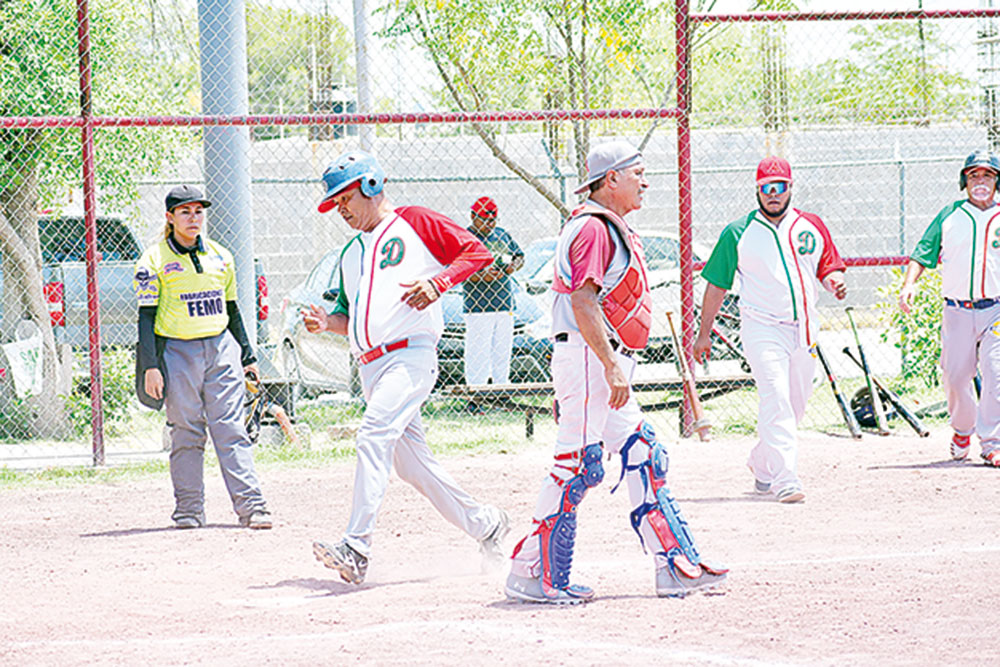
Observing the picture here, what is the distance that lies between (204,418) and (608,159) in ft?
11.1

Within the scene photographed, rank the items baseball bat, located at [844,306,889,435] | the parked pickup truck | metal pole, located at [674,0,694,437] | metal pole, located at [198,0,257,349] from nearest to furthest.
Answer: metal pole, located at [198,0,257,349]
metal pole, located at [674,0,694,437]
baseball bat, located at [844,306,889,435]
the parked pickup truck

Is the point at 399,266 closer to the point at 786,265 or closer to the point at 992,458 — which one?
the point at 786,265

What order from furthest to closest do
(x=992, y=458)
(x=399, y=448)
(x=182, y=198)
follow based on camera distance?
(x=992, y=458), (x=182, y=198), (x=399, y=448)

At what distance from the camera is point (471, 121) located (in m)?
10.2

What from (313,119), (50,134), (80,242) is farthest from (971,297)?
(80,242)

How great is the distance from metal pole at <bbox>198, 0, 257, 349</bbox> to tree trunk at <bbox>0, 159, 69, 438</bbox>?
213 centimetres

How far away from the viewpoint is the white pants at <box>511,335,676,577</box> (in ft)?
18.1

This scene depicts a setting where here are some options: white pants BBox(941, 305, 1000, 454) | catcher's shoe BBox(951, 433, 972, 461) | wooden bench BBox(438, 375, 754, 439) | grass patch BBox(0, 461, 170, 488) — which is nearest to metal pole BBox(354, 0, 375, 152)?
wooden bench BBox(438, 375, 754, 439)

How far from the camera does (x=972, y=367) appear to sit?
9438 millimetres

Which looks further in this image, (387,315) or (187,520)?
(187,520)

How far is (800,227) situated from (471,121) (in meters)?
2.99

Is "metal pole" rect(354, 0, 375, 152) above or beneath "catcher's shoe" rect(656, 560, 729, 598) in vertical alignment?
above

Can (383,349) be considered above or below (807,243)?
below

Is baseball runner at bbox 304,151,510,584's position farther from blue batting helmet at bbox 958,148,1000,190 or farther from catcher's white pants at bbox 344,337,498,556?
blue batting helmet at bbox 958,148,1000,190
